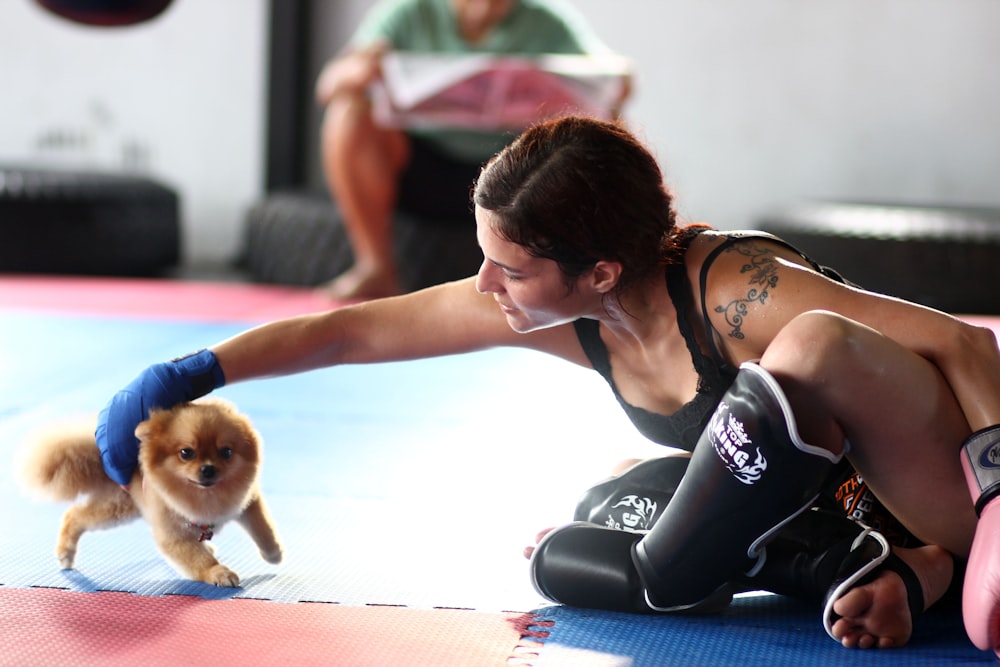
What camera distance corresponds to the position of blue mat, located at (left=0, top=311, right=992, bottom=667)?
1490mm

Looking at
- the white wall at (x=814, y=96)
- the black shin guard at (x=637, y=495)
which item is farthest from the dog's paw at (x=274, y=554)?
the white wall at (x=814, y=96)

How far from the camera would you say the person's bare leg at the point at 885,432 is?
135 centimetres

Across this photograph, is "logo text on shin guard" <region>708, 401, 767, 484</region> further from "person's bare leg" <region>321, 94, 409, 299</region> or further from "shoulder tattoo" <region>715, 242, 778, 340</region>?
"person's bare leg" <region>321, 94, 409, 299</region>

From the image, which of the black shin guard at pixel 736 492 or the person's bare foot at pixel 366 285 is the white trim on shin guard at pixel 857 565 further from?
the person's bare foot at pixel 366 285

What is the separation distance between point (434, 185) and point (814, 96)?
2.11 m

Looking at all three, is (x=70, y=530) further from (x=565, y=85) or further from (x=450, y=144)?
(x=450, y=144)

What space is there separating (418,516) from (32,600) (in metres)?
0.66

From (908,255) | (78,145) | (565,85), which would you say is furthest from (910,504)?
(78,145)

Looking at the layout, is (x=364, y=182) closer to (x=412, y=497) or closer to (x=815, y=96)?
(x=815, y=96)

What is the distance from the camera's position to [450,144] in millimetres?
4789

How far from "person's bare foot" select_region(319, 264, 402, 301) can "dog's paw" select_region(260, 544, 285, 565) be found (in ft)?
9.06

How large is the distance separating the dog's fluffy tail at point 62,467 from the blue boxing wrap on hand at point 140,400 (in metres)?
0.02

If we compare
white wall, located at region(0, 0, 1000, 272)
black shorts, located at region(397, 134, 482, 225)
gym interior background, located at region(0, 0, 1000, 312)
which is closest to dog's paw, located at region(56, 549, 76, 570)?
black shorts, located at region(397, 134, 482, 225)

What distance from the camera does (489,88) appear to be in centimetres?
423
